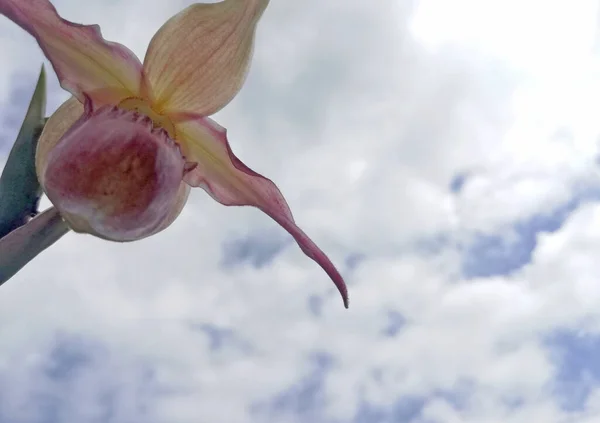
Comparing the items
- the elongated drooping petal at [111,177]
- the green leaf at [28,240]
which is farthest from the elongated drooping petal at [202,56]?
the green leaf at [28,240]

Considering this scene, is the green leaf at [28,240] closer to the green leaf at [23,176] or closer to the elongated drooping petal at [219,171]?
the green leaf at [23,176]

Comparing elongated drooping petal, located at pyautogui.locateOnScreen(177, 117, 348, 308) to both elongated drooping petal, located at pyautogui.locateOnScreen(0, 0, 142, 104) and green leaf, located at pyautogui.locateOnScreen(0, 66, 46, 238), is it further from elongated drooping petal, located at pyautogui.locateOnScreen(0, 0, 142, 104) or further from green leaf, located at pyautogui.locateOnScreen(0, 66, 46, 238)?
green leaf, located at pyautogui.locateOnScreen(0, 66, 46, 238)

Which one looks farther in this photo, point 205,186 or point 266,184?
point 205,186

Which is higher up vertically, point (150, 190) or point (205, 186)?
point (205, 186)

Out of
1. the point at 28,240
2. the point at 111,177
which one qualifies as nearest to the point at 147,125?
the point at 111,177

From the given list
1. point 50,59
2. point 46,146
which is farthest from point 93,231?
point 50,59

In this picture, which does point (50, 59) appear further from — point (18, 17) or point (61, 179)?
point (61, 179)

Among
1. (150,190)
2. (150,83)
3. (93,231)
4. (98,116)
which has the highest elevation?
(150,83)
